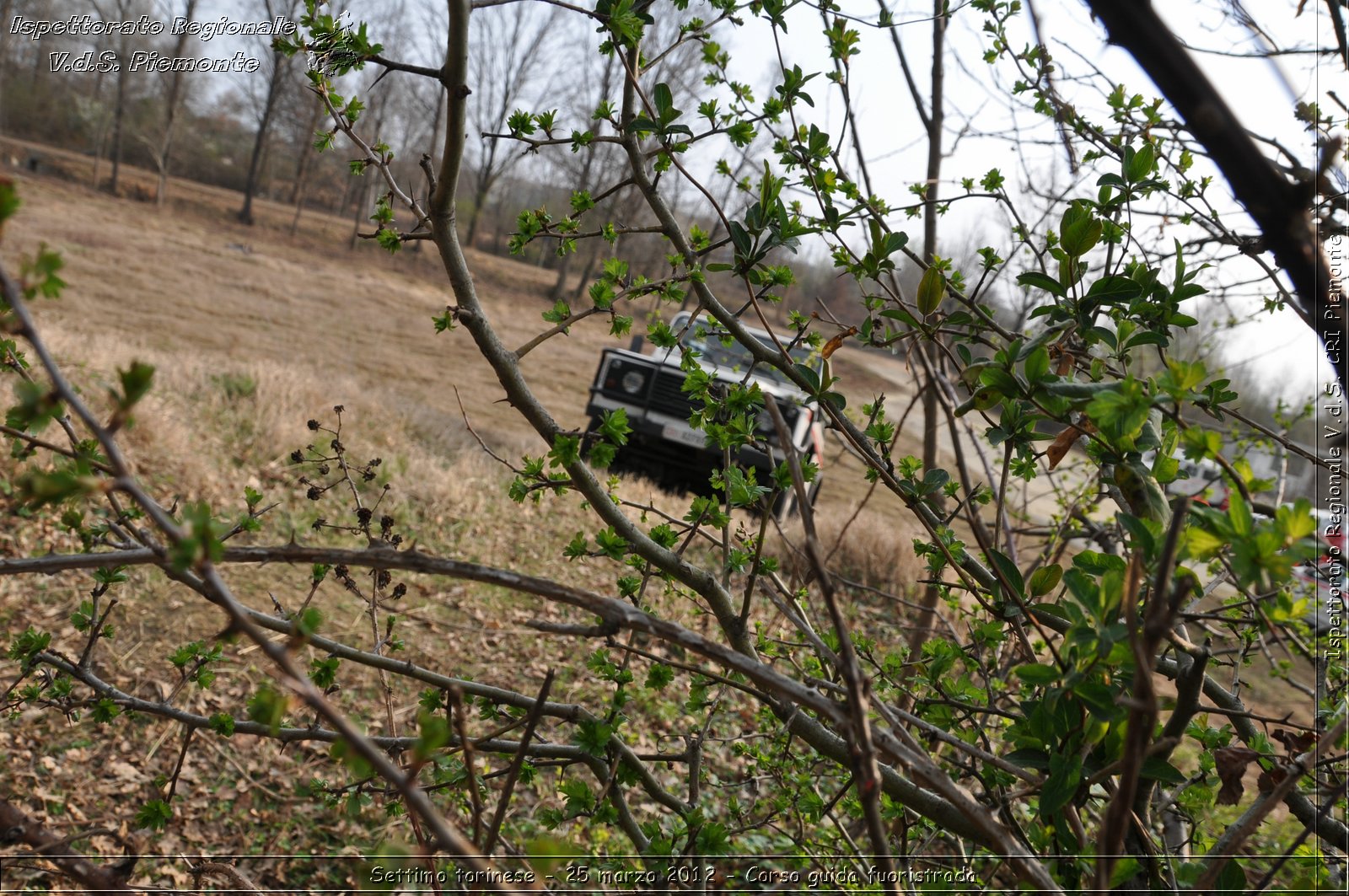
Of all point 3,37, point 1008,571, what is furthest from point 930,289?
point 3,37

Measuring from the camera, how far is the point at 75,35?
60.0 feet

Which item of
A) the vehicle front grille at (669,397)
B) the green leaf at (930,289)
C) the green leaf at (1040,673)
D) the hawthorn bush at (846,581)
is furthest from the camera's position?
the vehicle front grille at (669,397)

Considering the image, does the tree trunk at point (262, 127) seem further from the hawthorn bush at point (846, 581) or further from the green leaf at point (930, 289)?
the green leaf at point (930, 289)

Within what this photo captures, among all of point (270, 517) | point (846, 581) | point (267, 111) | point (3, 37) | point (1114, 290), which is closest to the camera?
point (1114, 290)

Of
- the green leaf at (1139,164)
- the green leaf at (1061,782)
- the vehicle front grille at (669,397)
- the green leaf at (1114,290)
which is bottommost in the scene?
the vehicle front grille at (669,397)

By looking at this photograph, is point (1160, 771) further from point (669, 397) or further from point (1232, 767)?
point (669, 397)

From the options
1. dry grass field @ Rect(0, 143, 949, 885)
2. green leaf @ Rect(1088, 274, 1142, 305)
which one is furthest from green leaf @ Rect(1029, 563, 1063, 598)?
dry grass field @ Rect(0, 143, 949, 885)

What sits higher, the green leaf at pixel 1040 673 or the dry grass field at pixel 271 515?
the green leaf at pixel 1040 673

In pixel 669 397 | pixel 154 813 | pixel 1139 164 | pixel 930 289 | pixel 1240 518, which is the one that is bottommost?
pixel 154 813

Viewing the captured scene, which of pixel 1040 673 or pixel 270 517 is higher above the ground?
pixel 1040 673

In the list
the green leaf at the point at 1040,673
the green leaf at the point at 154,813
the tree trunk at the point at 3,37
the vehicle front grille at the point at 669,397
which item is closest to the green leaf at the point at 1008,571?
the green leaf at the point at 1040,673

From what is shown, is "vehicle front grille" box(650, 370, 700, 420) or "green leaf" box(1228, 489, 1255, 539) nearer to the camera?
"green leaf" box(1228, 489, 1255, 539)

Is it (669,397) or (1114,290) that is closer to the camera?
(1114,290)

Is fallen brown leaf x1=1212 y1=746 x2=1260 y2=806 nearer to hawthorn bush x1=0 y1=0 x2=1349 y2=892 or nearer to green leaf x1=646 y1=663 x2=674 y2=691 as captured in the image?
hawthorn bush x1=0 y1=0 x2=1349 y2=892
